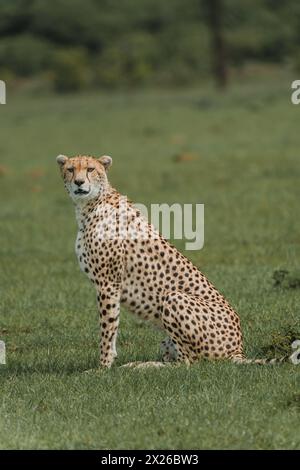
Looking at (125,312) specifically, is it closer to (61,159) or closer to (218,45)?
(61,159)

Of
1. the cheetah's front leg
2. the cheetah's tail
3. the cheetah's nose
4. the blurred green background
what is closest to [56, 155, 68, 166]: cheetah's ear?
the cheetah's nose

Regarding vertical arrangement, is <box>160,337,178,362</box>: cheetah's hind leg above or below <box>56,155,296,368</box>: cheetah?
below

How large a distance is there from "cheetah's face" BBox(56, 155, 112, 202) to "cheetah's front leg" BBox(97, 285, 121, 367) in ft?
2.00

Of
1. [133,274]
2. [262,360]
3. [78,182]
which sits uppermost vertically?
[78,182]

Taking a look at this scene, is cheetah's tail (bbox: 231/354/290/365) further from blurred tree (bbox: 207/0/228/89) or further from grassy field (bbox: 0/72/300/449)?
blurred tree (bbox: 207/0/228/89)

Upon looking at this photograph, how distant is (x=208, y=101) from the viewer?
2995cm

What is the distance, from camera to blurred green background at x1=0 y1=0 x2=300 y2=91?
39.7 m

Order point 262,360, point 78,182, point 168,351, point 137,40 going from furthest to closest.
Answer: point 137,40, point 168,351, point 78,182, point 262,360

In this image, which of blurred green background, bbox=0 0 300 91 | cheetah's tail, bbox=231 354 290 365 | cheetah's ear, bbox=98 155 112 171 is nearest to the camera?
cheetah's tail, bbox=231 354 290 365

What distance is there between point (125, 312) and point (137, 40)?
40.0 metres

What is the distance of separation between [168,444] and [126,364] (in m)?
1.62

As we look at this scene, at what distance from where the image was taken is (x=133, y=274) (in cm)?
762

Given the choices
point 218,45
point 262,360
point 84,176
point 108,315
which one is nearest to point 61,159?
point 84,176

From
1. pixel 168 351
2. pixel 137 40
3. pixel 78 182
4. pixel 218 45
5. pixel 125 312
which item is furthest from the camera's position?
pixel 137 40
